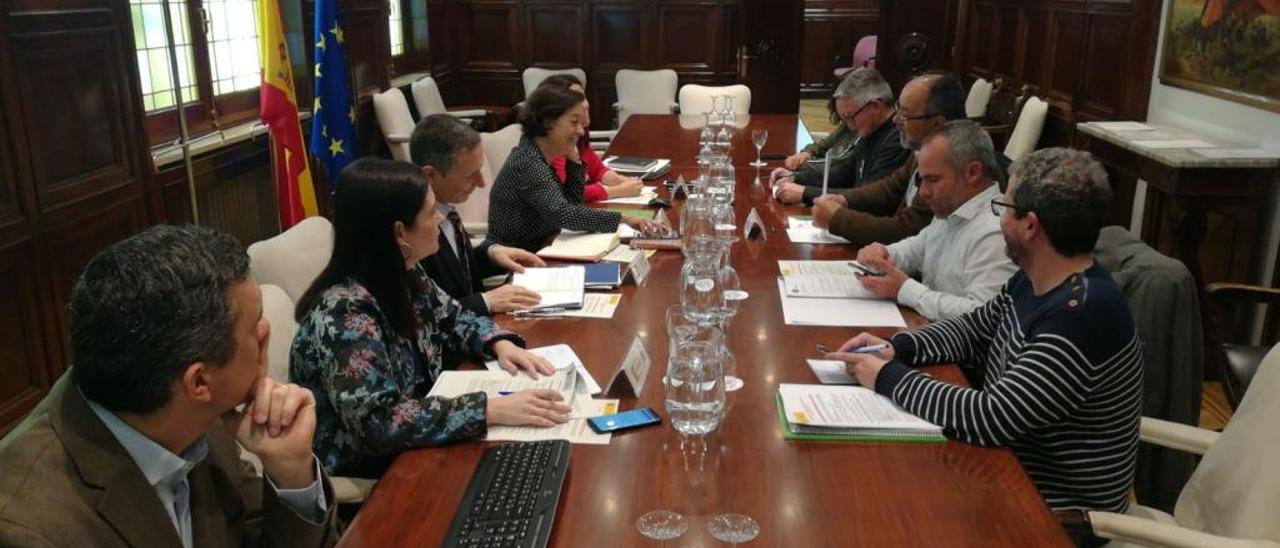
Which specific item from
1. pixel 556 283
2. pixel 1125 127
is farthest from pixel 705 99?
pixel 556 283

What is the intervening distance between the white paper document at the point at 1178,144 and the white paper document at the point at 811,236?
1.68 m

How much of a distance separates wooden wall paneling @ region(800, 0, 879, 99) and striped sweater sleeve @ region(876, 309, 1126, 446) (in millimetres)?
9403

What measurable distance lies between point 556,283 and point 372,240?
77 centimetres

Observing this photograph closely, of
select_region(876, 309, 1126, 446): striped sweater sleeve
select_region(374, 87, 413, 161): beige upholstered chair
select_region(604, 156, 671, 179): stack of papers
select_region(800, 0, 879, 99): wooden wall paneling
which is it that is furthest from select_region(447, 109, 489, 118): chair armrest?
select_region(876, 309, 1126, 446): striped sweater sleeve

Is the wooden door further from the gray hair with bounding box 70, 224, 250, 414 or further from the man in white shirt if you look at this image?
the gray hair with bounding box 70, 224, 250, 414

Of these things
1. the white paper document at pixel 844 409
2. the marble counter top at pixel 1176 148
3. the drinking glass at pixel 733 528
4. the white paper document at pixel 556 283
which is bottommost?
the drinking glass at pixel 733 528

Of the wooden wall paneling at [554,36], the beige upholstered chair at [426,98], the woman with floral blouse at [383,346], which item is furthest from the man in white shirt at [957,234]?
the wooden wall paneling at [554,36]

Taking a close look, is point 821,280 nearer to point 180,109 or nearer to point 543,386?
point 543,386

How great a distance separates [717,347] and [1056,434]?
0.66 meters

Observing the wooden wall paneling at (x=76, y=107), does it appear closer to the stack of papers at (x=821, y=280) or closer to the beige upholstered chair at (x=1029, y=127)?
the stack of papers at (x=821, y=280)

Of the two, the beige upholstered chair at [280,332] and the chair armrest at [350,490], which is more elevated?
the beige upholstered chair at [280,332]

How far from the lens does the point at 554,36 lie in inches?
305

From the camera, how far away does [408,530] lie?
1378mm

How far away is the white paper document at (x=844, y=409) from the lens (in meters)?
1.67
